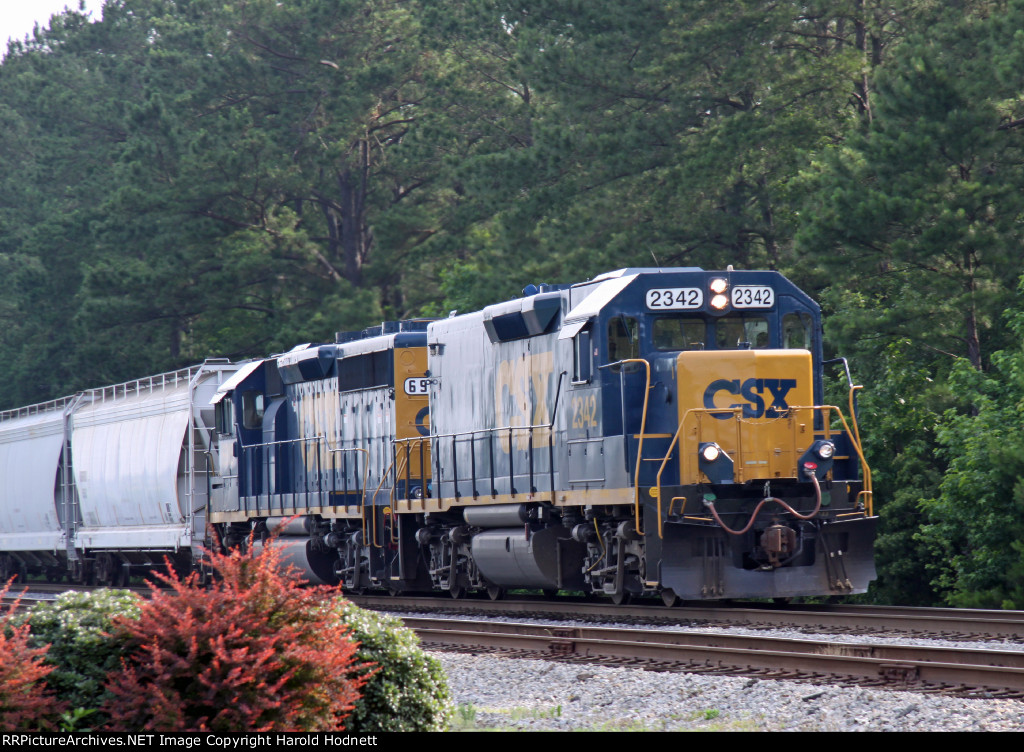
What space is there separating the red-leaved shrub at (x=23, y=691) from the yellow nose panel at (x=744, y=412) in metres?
8.50

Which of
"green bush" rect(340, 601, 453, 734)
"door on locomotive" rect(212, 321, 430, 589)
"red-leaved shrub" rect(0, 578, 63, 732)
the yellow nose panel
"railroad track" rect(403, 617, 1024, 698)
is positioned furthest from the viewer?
"door on locomotive" rect(212, 321, 430, 589)

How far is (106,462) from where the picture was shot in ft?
90.1

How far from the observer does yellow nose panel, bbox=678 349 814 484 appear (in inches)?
563

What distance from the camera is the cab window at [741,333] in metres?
14.9

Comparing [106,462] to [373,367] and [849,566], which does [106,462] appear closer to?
[373,367]

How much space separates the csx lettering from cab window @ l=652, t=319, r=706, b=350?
69 cm

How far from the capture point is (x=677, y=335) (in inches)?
Result: 585

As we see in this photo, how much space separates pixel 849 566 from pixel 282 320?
1177 inches

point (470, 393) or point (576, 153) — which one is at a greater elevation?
point (576, 153)

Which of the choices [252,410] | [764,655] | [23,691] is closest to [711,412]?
[764,655]

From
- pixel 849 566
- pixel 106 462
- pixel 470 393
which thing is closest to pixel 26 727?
pixel 849 566

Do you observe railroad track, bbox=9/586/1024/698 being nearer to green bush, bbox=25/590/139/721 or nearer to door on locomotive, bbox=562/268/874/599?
door on locomotive, bbox=562/268/874/599

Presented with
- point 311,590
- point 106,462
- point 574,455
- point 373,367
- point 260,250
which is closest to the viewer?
point 311,590

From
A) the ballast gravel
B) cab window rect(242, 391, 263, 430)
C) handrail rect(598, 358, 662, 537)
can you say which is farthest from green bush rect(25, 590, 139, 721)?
cab window rect(242, 391, 263, 430)
